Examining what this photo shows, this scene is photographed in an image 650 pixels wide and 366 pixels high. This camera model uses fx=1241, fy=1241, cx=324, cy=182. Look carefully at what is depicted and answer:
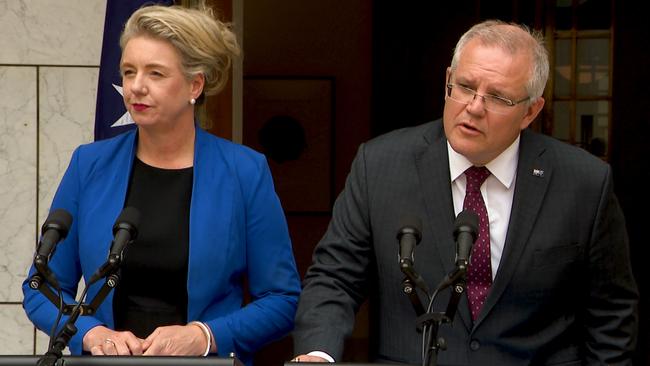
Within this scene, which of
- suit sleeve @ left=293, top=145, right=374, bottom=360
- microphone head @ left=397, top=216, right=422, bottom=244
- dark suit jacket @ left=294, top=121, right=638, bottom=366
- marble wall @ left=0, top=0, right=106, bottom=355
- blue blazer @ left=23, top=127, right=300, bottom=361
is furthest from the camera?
marble wall @ left=0, top=0, right=106, bottom=355

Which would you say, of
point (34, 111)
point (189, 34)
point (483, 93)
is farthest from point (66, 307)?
point (34, 111)

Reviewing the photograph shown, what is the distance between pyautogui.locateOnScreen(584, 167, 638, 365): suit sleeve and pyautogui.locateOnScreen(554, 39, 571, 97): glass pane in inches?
137

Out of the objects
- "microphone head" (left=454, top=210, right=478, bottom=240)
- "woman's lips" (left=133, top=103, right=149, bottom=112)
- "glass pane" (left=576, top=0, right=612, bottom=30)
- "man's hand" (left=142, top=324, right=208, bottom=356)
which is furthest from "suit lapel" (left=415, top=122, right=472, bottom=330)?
"glass pane" (left=576, top=0, right=612, bottom=30)

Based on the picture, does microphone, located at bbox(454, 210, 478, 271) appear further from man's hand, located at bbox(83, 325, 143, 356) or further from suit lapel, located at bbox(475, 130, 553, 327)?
→ man's hand, located at bbox(83, 325, 143, 356)

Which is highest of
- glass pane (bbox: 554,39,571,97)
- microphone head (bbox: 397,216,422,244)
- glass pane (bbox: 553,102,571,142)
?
glass pane (bbox: 554,39,571,97)

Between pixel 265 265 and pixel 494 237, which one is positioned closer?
pixel 494 237

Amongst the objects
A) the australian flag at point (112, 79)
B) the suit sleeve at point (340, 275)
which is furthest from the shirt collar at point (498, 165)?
the australian flag at point (112, 79)

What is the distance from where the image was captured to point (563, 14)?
22.2ft

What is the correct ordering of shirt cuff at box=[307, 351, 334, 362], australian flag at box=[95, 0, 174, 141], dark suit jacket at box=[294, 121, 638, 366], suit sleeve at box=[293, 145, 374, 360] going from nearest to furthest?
1. shirt cuff at box=[307, 351, 334, 362]
2. suit sleeve at box=[293, 145, 374, 360]
3. dark suit jacket at box=[294, 121, 638, 366]
4. australian flag at box=[95, 0, 174, 141]

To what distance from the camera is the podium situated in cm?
265

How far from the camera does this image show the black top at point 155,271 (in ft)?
11.2

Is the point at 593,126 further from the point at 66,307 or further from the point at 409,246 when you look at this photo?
the point at 66,307

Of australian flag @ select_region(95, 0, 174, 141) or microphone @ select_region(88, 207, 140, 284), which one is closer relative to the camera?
microphone @ select_region(88, 207, 140, 284)

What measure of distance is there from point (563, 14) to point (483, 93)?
12.1 feet
